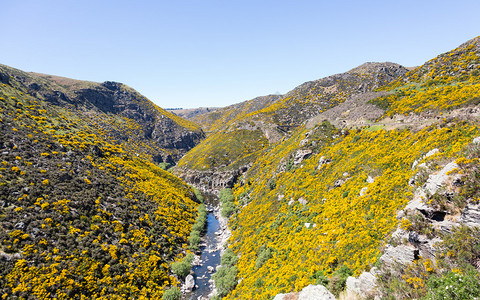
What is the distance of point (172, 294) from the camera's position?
107 feet

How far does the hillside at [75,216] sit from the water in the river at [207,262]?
4.67 m

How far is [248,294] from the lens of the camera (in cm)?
2516

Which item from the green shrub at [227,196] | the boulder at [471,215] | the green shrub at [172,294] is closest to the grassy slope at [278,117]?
the green shrub at [227,196]

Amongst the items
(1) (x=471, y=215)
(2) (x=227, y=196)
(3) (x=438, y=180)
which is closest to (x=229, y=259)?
(2) (x=227, y=196)

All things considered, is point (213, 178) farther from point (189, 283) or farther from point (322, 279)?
point (322, 279)

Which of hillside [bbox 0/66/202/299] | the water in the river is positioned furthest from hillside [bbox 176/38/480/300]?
hillside [bbox 0/66/202/299]

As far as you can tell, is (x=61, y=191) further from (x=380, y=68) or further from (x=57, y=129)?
(x=380, y=68)

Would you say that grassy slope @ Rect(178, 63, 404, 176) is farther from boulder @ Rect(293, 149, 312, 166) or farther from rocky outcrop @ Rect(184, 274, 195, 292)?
rocky outcrop @ Rect(184, 274, 195, 292)

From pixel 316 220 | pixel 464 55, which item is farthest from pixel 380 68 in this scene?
pixel 316 220

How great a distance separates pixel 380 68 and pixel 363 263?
5804 inches

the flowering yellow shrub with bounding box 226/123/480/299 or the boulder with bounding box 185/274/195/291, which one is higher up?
the flowering yellow shrub with bounding box 226/123/480/299

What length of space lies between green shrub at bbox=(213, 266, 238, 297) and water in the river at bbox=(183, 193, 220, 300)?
2944 mm

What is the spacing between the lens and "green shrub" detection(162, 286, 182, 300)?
32125 millimetres

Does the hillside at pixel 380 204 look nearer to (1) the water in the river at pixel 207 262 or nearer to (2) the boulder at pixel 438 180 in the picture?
(2) the boulder at pixel 438 180
